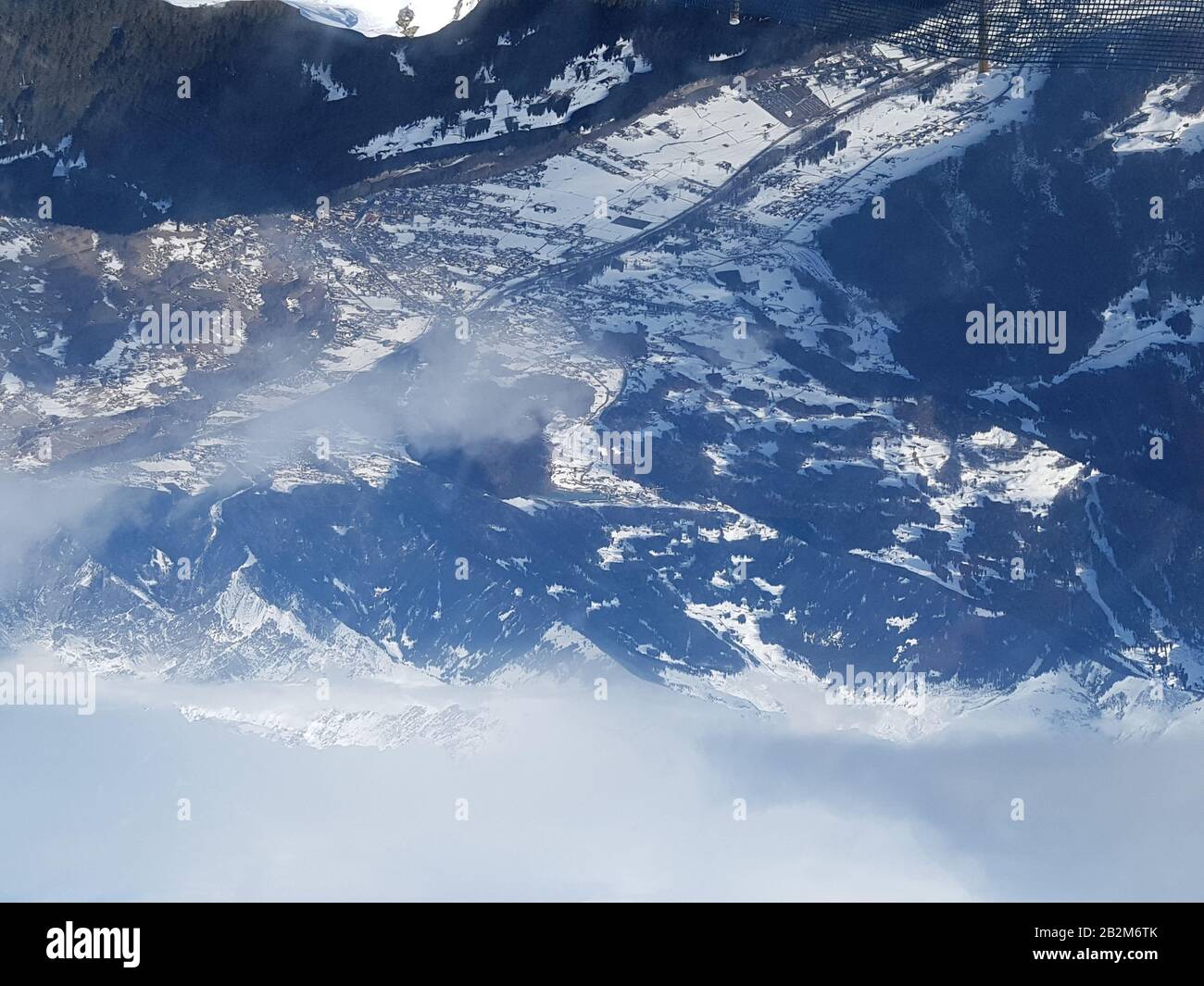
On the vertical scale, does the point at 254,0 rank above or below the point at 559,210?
above

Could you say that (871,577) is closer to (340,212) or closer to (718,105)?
(718,105)

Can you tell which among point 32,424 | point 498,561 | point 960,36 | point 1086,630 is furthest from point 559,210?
point 1086,630
